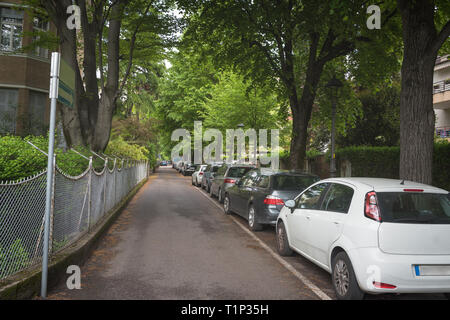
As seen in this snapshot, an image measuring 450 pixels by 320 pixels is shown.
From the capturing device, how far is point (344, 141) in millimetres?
21609

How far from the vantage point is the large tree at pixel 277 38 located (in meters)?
12.6

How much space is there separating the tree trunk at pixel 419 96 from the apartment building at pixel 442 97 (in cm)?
1941

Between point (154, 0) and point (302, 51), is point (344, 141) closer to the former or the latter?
point (302, 51)

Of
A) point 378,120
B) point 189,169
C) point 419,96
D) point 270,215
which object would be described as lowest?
point 270,215

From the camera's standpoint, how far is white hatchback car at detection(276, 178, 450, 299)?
3.91 metres

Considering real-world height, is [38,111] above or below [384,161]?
above

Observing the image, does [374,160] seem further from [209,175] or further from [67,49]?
[67,49]

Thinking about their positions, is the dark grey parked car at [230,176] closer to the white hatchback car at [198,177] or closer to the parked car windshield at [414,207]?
the white hatchback car at [198,177]

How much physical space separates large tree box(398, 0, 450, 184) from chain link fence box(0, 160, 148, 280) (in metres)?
6.66

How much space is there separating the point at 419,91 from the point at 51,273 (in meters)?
7.49

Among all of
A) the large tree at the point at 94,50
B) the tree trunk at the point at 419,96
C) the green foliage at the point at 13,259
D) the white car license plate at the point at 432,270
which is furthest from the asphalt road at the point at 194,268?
the large tree at the point at 94,50

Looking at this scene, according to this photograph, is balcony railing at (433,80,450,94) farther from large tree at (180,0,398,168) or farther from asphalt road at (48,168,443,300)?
asphalt road at (48,168,443,300)

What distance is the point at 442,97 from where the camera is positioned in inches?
962

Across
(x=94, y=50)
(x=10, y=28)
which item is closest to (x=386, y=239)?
(x=94, y=50)
